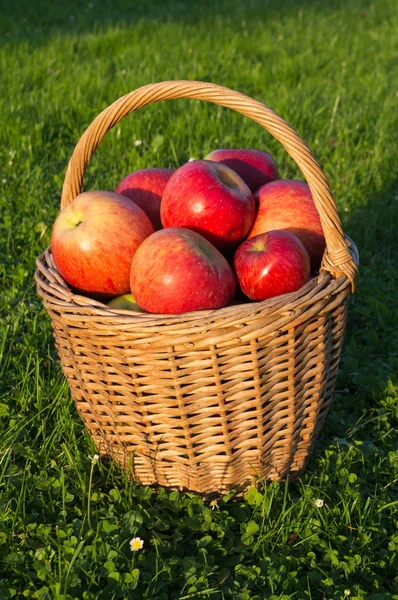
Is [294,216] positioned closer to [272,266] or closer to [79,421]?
[272,266]

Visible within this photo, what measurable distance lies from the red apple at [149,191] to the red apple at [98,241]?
231 millimetres

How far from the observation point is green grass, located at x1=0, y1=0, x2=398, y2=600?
1.78 m

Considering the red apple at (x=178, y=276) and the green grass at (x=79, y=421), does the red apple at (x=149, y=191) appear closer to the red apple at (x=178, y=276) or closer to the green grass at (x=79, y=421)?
the red apple at (x=178, y=276)

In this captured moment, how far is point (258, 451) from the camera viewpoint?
198cm

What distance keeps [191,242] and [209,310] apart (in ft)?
0.84

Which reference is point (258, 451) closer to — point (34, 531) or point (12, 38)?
point (34, 531)

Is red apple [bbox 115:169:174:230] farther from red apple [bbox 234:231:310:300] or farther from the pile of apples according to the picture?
red apple [bbox 234:231:310:300]

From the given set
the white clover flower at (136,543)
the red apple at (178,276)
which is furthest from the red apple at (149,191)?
the white clover flower at (136,543)

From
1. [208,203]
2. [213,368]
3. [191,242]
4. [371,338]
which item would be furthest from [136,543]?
[371,338]

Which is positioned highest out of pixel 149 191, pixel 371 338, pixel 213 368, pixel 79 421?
pixel 149 191

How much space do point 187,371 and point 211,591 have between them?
54 centimetres

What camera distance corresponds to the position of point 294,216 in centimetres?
217

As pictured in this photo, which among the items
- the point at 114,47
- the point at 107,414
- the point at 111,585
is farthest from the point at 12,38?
the point at 111,585

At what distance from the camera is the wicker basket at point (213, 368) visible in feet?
5.72
